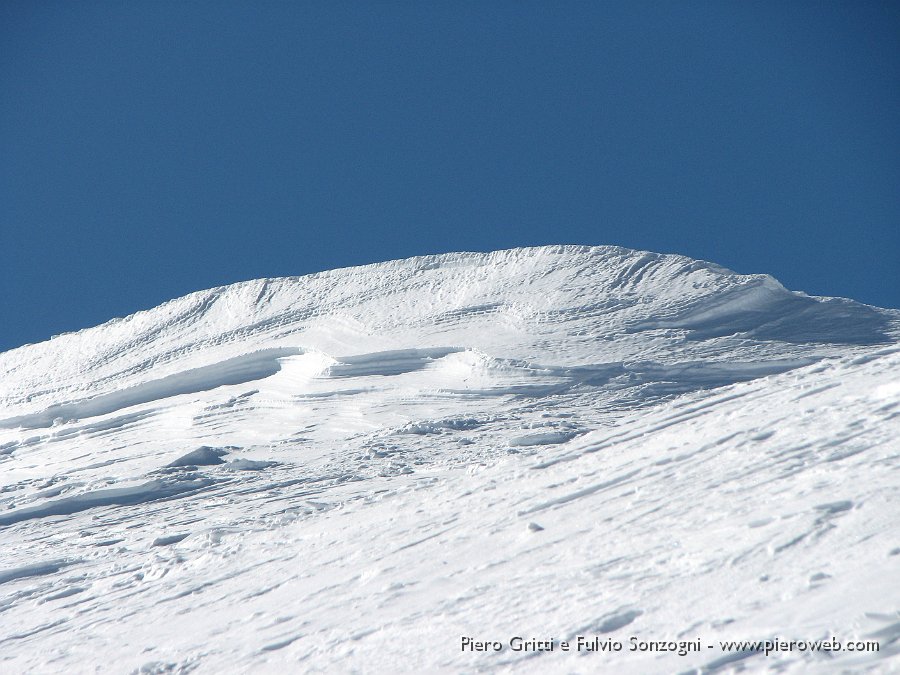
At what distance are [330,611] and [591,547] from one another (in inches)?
57.0

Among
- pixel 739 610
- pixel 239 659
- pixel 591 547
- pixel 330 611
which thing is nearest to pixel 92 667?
pixel 239 659

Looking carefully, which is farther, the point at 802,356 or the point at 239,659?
the point at 802,356

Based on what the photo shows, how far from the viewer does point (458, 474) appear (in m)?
8.57

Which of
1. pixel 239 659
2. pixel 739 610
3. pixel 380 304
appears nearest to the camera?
A: pixel 739 610

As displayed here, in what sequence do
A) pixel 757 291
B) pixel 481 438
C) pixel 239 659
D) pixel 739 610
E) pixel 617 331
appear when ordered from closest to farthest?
1. pixel 739 610
2. pixel 239 659
3. pixel 481 438
4. pixel 617 331
5. pixel 757 291

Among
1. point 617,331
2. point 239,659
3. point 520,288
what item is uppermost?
point 520,288

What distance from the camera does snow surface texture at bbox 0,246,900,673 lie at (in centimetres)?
431

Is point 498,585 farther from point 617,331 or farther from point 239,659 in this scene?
point 617,331

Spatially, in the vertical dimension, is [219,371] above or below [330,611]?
above

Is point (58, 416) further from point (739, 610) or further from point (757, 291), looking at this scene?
point (739, 610)

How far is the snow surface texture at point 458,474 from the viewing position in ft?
14.1

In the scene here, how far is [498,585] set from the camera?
505cm

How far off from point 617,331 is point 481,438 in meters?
3.88

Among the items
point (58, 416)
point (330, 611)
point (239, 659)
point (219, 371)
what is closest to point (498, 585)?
point (330, 611)
